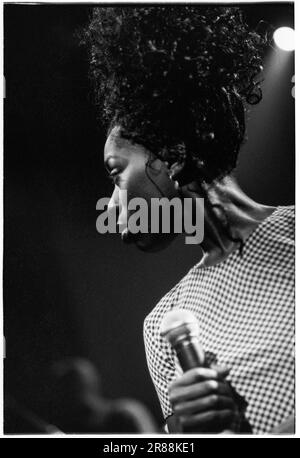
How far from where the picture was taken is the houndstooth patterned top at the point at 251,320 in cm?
211

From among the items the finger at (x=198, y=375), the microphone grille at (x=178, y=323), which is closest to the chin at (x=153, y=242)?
the microphone grille at (x=178, y=323)

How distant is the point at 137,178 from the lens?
7.57ft

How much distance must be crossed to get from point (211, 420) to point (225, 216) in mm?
749

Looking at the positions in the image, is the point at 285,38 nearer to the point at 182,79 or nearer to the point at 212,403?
the point at 182,79

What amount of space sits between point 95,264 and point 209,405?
681mm

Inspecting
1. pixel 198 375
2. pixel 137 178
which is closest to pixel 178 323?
pixel 198 375

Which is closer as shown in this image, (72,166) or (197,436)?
(197,436)

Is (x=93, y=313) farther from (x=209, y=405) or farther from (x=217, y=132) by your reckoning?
(x=217, y=132)

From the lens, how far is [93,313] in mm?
2303

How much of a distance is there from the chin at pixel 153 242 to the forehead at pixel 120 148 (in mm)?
318

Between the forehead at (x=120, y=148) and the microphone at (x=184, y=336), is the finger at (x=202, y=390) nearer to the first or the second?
the microphone at (x=184, y=336)

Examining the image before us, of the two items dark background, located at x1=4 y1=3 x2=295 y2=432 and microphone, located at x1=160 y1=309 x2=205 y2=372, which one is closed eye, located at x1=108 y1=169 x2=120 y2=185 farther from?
microphone, located at x1=160 y1=309 x2=205 y2=372
